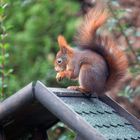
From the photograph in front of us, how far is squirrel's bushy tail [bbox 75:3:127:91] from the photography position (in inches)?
115

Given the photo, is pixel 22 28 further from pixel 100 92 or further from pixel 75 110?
pixel 75 110

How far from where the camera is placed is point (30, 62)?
616cm

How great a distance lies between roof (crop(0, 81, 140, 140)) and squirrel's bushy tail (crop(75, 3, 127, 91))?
20 centimetres

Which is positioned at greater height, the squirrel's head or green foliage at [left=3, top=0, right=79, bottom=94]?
the squirrel's head

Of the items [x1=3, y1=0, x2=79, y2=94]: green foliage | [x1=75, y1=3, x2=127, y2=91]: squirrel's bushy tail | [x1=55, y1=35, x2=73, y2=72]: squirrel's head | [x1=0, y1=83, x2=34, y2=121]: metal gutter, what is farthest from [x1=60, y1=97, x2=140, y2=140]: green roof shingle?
[x1=3, y1=0, x2=79, y2=94]: green foliage

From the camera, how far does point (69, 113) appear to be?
87.9 inches

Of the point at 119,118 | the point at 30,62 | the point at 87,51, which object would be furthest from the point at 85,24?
the point at 30,62

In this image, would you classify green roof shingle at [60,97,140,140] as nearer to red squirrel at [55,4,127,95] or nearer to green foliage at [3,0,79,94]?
red squirrel at [55,4,127,95]

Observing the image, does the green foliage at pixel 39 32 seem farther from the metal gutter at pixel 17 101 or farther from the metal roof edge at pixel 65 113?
the metal roof edge at pixel 65 113

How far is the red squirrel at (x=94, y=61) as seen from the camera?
2.85 meters

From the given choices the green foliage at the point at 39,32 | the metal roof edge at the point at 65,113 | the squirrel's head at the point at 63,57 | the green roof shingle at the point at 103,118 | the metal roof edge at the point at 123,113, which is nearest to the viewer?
the metal roof edge at the point at 65,113

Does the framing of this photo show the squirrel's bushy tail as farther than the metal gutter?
Yes

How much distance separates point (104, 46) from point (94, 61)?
0.29 feet

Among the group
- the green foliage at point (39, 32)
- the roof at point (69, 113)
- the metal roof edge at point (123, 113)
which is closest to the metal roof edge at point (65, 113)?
the roof at point (69, 113)
